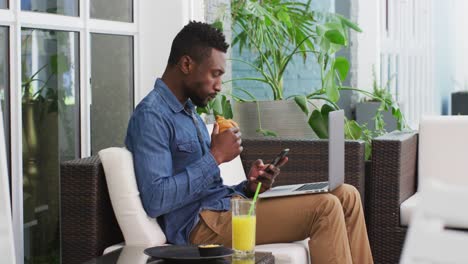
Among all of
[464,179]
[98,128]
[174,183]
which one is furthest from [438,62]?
[174,183]

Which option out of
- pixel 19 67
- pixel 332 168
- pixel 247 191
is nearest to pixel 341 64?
pixel 332 168

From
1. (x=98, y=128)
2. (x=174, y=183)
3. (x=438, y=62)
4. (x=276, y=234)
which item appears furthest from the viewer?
(x=438, y=62)

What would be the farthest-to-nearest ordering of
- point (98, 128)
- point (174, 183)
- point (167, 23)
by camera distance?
point (167, 23), point (98, 128), point (174, 183)

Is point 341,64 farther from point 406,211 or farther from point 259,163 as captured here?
point 259,163

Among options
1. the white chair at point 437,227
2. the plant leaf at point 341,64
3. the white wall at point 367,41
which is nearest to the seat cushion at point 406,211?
the plant leaf at point 341,64

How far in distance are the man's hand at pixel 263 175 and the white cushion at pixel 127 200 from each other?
0.39 meters

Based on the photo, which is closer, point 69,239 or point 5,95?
point 69,239

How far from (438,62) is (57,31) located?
838 centimetres

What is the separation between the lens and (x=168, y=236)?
3.00 metres

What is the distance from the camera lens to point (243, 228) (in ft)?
8.46

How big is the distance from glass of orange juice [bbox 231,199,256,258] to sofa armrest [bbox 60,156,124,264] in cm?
52

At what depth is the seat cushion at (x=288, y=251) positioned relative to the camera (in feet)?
9.82

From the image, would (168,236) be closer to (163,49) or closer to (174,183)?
(174,183)

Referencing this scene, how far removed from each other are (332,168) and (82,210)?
882 millimetres
